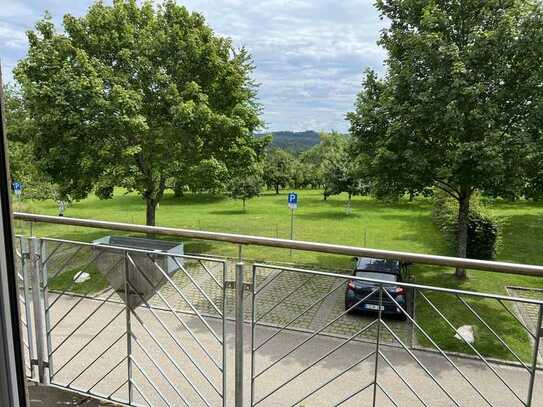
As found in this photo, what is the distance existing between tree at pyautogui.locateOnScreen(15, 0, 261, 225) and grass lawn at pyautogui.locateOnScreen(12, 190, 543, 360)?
212cm

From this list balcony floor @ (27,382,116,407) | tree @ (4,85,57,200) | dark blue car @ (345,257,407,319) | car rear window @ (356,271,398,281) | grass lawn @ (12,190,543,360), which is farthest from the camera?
tree @ (4,85,57,200)

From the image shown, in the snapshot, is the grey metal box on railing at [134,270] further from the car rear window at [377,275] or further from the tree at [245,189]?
the tree at [245,189]

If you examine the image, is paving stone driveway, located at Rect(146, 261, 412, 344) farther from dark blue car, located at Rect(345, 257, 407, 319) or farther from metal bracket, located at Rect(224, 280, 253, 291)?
metal bracket, located at Rect(224, 280, 253, 291)

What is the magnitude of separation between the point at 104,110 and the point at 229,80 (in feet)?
10.4

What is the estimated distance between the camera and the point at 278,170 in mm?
25688

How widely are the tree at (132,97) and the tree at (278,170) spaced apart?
14392mm

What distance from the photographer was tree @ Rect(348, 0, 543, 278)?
6.68m

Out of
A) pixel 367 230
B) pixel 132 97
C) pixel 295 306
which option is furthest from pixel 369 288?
pixel 367 230

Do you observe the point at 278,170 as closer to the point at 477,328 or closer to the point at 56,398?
the point at 477,328

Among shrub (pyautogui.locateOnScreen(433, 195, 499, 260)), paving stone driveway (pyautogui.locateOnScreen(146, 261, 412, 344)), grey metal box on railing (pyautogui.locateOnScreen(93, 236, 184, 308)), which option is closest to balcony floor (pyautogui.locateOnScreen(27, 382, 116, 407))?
grey metal box on railing (pyautogui.locateOnScreen(93, 236, 184, 308))

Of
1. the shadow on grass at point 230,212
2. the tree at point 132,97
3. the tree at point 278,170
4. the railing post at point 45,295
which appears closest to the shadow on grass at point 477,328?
the railing post at point 45,295

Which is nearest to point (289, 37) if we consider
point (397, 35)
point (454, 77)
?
point (454, 77)

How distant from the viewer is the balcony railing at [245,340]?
5.65ft

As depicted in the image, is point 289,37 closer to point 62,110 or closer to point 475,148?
point 475,148
